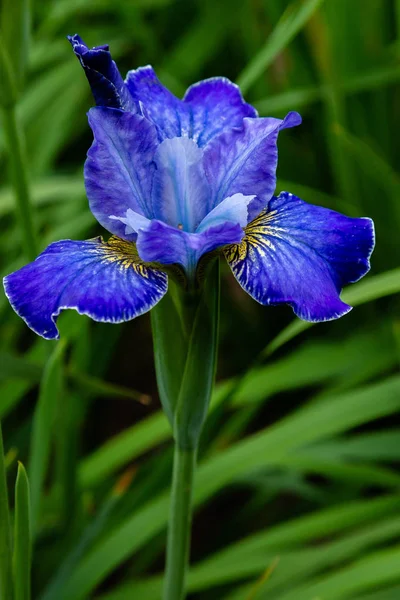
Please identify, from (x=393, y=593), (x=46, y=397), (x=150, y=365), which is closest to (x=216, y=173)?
(x=46, y=397)

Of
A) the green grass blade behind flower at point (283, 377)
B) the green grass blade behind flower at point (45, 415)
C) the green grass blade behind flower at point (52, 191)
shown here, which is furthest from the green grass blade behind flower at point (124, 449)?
the green grass blade behind flower at point (52, 191)

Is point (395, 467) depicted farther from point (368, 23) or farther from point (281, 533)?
point (368, 23)

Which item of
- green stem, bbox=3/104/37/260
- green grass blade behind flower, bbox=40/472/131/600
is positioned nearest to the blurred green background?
green grass blade behind flower, bbox=40/472/131/600

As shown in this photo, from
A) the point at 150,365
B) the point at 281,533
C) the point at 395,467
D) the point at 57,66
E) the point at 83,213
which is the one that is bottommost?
the point at 395,467

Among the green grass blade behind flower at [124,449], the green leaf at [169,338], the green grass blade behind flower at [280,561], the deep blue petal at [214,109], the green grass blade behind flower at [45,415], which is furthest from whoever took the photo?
the green grass blade behind flower at [124,449]

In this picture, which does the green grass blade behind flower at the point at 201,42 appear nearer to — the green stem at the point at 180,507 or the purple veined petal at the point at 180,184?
the purple veined petal at the point at 180,184
